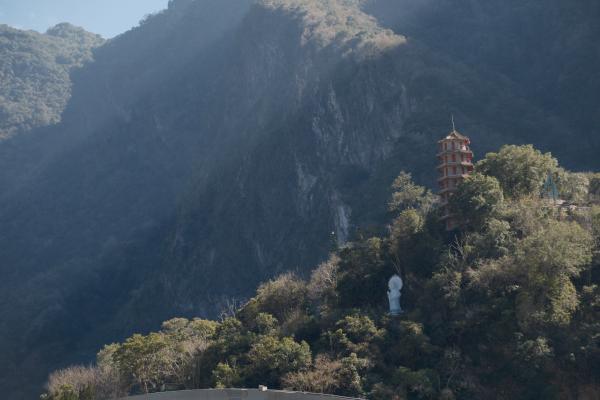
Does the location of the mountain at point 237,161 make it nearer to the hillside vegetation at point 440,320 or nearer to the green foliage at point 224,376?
the hillside vegetation at point 440,320

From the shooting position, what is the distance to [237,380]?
35188 mm

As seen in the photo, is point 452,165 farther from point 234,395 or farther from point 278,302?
point 234,395

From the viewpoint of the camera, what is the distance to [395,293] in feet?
126

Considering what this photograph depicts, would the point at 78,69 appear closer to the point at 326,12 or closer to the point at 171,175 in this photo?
the point at 171,175

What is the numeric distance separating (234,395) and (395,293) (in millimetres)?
9497

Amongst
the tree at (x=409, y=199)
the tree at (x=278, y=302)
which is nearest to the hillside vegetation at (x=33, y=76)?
the tree at (x=409, y=199)

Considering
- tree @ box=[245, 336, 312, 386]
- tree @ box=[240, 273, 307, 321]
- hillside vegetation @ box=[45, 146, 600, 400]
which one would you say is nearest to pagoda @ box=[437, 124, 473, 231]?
hillside vegetation @ box=[45, 146, 600, 400]

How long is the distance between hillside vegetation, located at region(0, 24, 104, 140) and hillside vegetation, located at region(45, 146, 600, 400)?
9369 centimetres

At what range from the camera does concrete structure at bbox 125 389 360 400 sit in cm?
3094

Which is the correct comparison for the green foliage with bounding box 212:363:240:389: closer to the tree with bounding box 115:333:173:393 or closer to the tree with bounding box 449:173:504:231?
the tree with bounding box 115:333:173:393

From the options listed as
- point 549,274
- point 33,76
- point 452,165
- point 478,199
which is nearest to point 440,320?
point 549,274

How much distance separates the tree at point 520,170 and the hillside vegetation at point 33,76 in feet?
327

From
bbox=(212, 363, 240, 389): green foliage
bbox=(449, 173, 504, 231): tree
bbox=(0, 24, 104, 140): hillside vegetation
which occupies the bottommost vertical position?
bbox=(212, 363, 240, 389): green foliage

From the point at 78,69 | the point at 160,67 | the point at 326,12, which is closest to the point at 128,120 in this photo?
the point at 160,67
